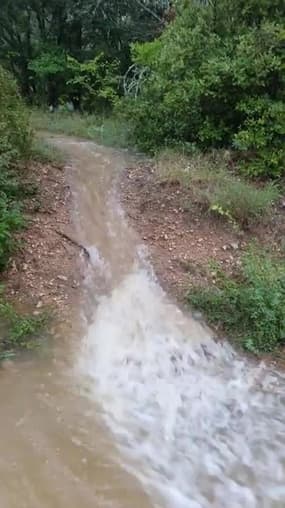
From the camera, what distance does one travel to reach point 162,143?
7.37m

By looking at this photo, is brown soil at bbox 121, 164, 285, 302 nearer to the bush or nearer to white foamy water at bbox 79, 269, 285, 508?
white foamy water at bbox 79, 269, 285, 508

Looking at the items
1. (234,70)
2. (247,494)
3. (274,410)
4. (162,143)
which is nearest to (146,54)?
(162,143)

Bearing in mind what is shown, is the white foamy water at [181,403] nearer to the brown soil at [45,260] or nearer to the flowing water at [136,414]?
the flowing water at [136,414]

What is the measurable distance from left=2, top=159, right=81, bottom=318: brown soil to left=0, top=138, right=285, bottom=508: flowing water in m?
0.21

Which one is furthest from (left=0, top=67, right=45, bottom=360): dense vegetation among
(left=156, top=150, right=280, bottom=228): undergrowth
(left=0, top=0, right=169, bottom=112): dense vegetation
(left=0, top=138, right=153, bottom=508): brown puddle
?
(left=0, top=0, right=169, bottom=112): dense vegetation

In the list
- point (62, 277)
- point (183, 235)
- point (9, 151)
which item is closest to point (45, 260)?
point (62, 277)

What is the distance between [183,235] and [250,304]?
1.23m

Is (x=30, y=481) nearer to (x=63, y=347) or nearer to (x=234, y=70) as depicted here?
(x=63, y=347)

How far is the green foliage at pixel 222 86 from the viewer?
6.34m

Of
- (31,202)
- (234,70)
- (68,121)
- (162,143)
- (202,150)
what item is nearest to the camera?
(31,202)

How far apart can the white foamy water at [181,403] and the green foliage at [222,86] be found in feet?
7.80

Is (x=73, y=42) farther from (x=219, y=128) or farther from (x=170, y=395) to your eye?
(x=170, y=395)

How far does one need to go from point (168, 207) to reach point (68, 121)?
5098 mm

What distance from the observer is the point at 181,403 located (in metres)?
→ 3.95
